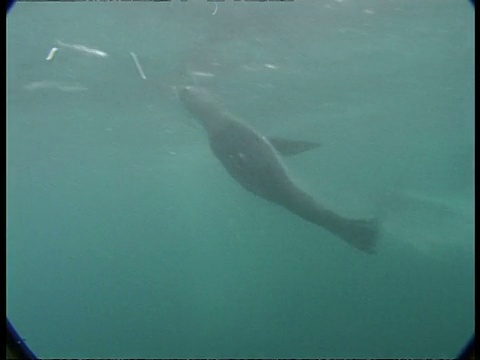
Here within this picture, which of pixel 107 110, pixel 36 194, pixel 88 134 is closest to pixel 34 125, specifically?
pixel 88 134

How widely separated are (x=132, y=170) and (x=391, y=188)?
19.3 m

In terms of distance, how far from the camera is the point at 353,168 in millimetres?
28016

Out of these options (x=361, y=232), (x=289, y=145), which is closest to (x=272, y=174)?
(x=289, y=145)

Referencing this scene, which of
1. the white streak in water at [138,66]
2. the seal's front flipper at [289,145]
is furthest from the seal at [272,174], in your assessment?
the white streak in water at [138,66]

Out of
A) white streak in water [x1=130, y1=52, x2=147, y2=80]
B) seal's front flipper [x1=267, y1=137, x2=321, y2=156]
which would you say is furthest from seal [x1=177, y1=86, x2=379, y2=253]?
white streak in water [x1=130, y1=52, x2=147, y2=80]

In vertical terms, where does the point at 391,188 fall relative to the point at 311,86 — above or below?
below

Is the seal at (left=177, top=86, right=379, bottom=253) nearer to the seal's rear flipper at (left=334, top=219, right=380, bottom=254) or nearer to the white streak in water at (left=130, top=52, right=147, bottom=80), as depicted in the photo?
the seal's rear flipper at (left=334, top=219, right=380, bottom=254)

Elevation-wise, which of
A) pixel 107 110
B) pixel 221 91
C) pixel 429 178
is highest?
pixel 221 91

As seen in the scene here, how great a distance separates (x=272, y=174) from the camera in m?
10.5

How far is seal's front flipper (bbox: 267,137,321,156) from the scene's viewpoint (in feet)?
32.0

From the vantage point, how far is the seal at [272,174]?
10367 millimetres

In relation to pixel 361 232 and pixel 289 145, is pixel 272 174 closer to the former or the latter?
pixel 289 145

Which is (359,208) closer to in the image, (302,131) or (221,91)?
(302,131)

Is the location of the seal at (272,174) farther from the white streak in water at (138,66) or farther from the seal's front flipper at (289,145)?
the white streak in water at (138,66)
